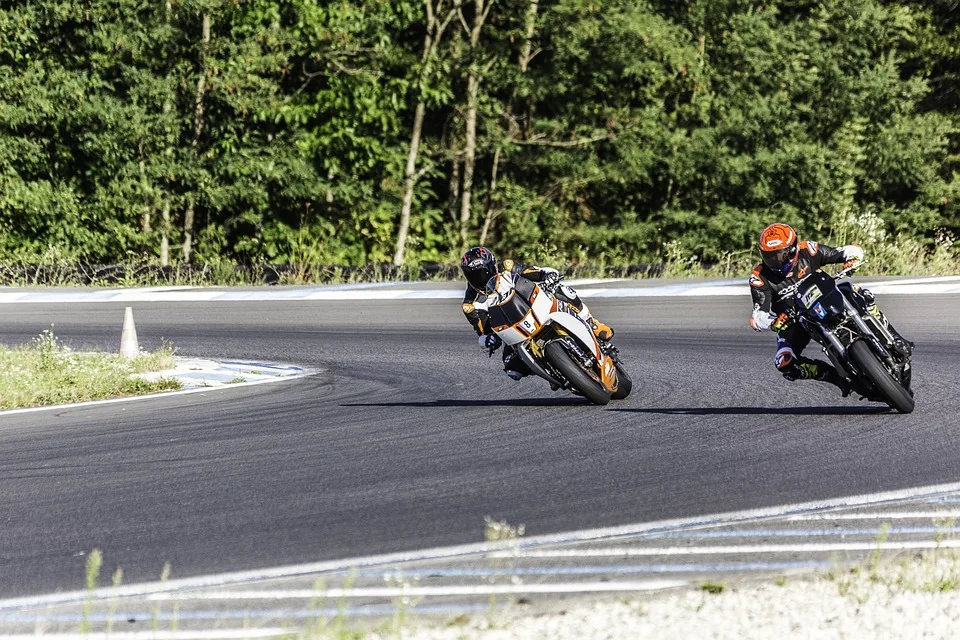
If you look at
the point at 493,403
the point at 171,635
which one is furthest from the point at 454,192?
the point at 171,635

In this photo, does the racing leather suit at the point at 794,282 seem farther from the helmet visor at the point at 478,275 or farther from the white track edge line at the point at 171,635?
the white track edge line at the point at 171,635

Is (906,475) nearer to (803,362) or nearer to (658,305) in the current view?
(803,362)

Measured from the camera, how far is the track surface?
251 inches

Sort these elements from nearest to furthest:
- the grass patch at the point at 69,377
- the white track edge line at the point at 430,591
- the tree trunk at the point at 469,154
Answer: the white track edge line at the point at 430,591
the grass patch at the point at 69,377
the tree trunk at the point at 469,154

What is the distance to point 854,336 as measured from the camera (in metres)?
9.20

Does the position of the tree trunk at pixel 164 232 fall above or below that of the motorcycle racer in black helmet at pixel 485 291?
below

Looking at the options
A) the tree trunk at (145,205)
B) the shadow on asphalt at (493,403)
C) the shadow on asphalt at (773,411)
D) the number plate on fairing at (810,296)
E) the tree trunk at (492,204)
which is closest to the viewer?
the number plate on fairing at (810,296)

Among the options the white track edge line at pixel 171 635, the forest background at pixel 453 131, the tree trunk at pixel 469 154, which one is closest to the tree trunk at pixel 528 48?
the forest background at pixel 453 131

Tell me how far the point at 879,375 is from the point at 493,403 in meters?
3.15

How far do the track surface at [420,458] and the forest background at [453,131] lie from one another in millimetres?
13851

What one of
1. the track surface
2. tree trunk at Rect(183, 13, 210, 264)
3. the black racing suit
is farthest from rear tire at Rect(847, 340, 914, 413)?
tree trunk at Rect(183, 13, 210, 264)

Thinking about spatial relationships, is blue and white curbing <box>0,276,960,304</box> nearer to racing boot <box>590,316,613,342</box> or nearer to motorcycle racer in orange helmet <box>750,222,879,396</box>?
racing boot <box>590,316,613,342</box>

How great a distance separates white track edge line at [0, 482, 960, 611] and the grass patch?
674 centimetres

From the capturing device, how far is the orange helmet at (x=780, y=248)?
9375 millimetres
